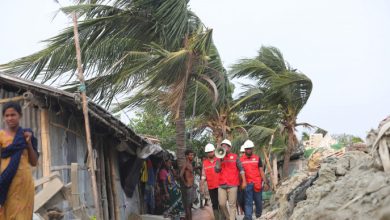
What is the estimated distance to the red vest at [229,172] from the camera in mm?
10586

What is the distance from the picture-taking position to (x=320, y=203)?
6.36 metres

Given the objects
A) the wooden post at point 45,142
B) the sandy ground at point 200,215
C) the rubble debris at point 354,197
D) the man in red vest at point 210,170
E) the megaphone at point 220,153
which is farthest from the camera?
the sandy ground at point 200,215

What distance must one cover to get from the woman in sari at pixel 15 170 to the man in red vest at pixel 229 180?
19.2 ft

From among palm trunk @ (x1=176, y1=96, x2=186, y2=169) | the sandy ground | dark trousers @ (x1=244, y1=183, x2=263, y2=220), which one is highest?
palm trunk @ (x1=176, y1=96, x2=186, y2=169)

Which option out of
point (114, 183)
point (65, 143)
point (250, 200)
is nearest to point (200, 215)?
point (250, 200)

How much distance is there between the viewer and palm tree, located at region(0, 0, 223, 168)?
1095cm

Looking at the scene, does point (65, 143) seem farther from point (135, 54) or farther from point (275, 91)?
point (275, 91)

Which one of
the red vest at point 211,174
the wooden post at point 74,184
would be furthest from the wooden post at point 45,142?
the red vest at point 211,174

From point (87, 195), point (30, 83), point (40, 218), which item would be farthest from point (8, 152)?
point (87, 195)

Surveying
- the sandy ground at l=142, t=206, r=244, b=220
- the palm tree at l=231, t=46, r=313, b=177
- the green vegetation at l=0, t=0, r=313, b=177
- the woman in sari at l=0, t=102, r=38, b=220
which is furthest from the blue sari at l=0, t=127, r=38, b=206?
the palm tree at l=231, t=46, r=313, b=177

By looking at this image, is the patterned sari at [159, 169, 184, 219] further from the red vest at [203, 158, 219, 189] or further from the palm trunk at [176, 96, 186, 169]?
the red vest at [203, 158, 219, 189]

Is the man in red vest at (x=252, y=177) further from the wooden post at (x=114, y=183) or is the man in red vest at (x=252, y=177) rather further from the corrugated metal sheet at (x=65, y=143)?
the corrugated metal sheet at (x=65, y=143)

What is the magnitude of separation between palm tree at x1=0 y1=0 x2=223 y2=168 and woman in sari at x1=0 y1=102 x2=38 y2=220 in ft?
18.0

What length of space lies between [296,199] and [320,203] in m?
2.14
